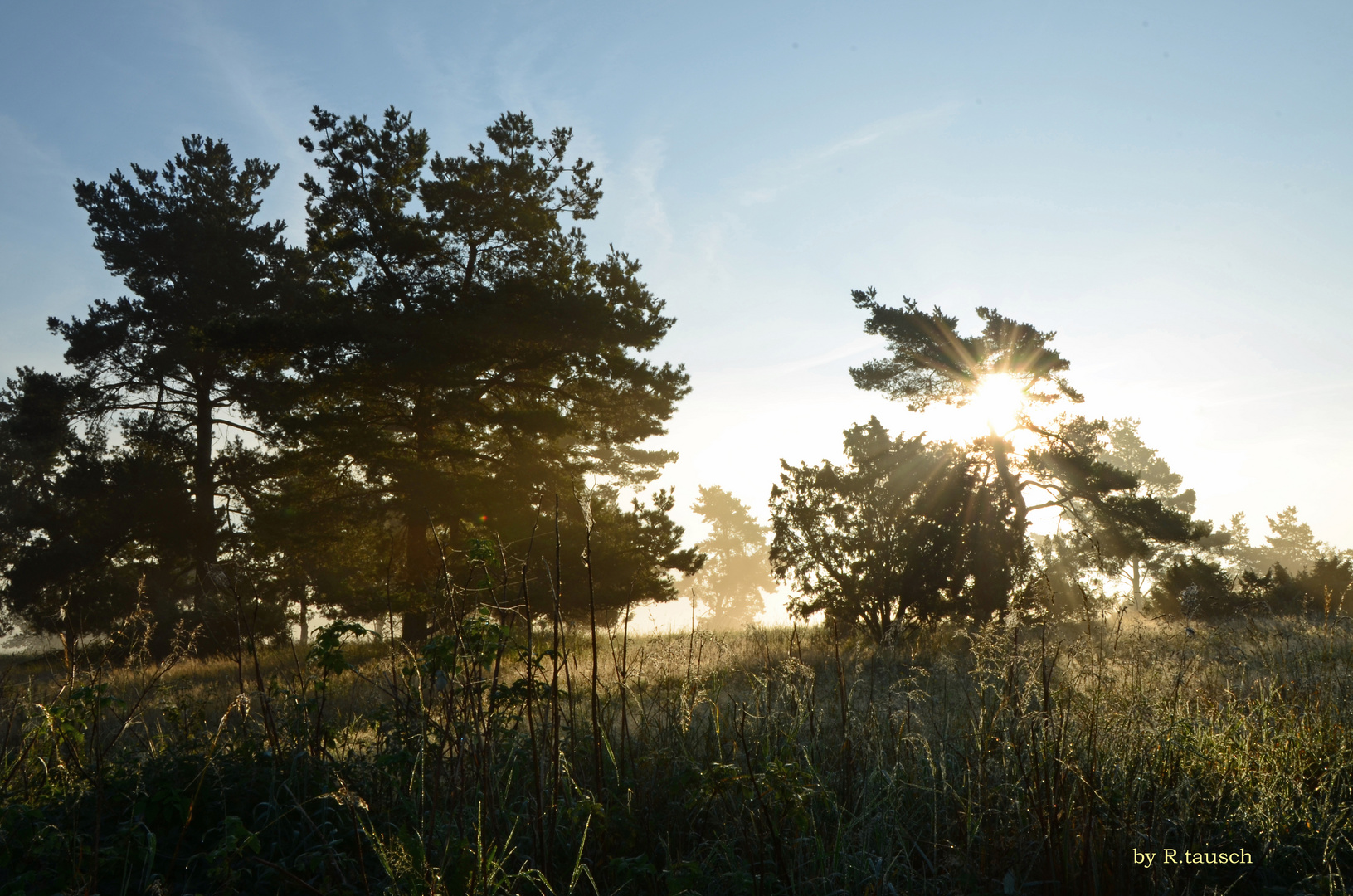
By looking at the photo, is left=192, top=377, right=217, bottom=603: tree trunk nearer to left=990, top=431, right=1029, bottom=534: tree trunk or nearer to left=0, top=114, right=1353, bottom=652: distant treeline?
left=0, top=114, right=1353, bottom=652: distant treeline

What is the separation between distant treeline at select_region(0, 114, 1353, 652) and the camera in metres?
13.4

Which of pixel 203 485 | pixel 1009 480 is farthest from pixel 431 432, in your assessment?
pixel 1009 480

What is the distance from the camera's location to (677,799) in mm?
3518

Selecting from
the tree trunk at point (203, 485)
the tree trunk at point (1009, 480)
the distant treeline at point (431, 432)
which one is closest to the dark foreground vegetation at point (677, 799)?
the distant treeline at point (431, 432)

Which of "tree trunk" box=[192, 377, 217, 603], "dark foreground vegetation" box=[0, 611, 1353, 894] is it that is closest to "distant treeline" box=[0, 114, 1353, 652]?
"tree trunk" box=[192, 377, 217, 603]

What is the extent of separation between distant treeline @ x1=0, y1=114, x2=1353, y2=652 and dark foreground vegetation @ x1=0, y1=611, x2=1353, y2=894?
291 inches

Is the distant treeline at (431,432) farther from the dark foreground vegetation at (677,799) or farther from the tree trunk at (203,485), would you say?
the dark foreground vegetation at (677,799)

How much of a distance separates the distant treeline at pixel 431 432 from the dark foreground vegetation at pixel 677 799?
7.40 metres

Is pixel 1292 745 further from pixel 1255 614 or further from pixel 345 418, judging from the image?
pixel 345 418

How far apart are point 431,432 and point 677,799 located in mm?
12643

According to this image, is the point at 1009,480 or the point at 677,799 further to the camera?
the point at 1009,480

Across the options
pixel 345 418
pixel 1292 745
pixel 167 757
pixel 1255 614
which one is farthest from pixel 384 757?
pixel 1255 614

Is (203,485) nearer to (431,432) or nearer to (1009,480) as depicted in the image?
(431,432)

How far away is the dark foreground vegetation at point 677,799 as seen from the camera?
2.55 meters
